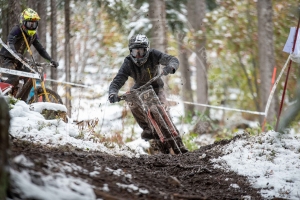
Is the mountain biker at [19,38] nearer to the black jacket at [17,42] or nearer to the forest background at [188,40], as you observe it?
the black jacket at [17,42]

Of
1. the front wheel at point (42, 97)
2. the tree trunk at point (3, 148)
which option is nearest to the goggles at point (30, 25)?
the front wheel at point (42, 97)

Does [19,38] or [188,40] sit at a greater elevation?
[188,40]

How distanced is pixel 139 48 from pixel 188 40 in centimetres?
819

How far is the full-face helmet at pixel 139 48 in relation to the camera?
24.7 ft

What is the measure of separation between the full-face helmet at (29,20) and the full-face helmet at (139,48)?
2095mm

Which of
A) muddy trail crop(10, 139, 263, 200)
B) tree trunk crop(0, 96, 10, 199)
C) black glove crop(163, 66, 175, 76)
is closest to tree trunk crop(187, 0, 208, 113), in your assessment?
black glove crop(163, 66, 175, 76)

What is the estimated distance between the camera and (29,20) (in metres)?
8.33

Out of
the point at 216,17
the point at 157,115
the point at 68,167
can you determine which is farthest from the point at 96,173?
the point at 216,17

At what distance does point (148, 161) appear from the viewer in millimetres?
→ 5664

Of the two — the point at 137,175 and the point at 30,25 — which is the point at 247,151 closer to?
the point at 137,175

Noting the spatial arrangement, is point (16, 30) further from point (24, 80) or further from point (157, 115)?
point (157, 115)

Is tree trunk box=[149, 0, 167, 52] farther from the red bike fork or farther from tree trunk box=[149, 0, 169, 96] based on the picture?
the red bike fork

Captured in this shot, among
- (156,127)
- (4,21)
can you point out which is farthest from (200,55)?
(156,127)

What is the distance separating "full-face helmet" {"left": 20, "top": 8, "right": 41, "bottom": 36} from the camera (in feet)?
27.3
